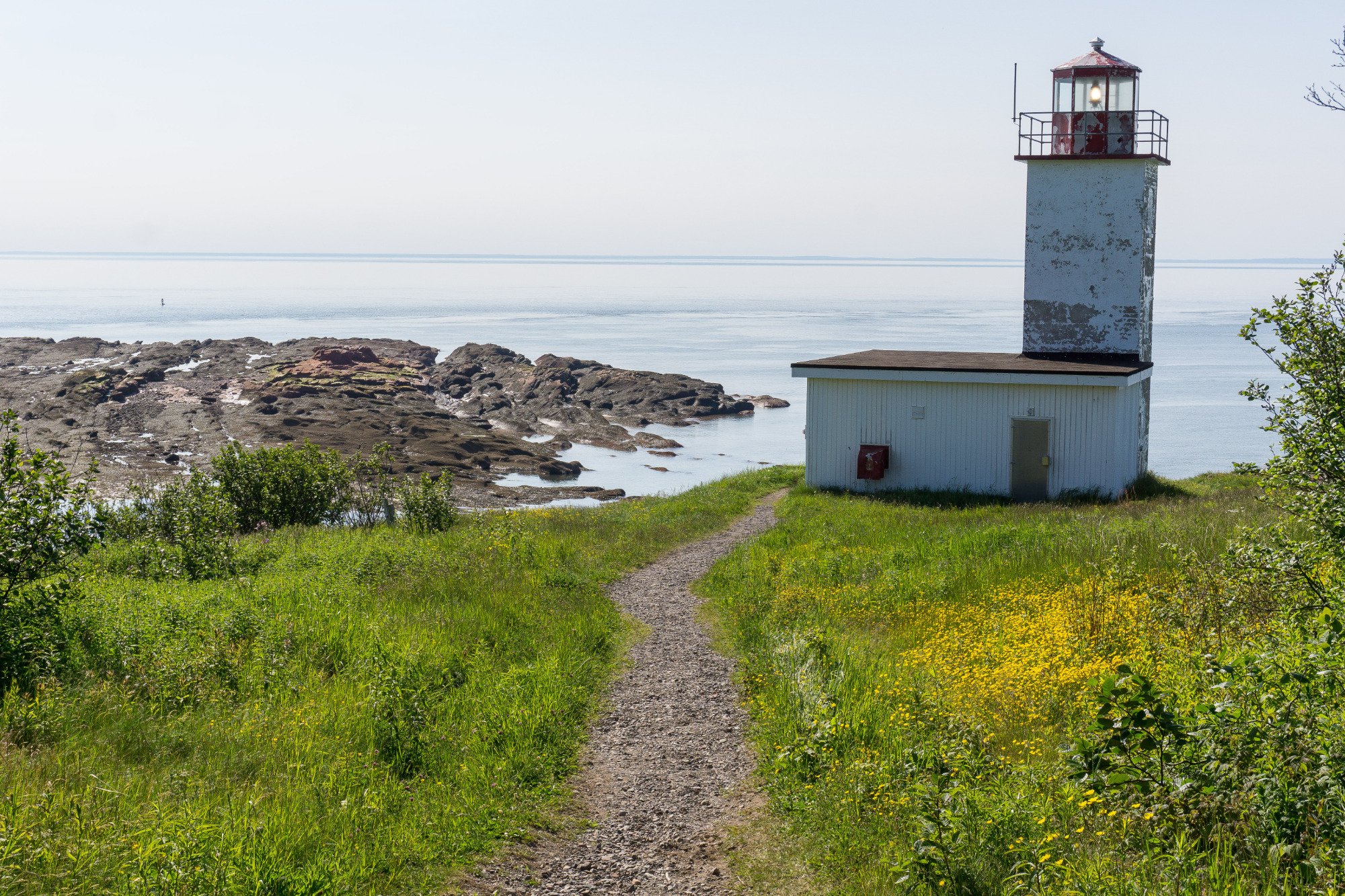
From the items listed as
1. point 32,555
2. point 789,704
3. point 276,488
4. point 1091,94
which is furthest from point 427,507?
point 1091,94

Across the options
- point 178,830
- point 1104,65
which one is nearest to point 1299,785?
point 178,830

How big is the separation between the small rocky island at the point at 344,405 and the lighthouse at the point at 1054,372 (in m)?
14.9

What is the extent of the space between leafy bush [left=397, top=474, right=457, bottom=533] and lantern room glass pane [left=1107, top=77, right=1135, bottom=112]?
1681cm

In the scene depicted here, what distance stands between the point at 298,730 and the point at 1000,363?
59.1 feet

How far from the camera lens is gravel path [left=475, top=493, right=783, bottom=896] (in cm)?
594

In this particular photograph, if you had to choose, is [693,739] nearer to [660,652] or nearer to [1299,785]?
[660,652]

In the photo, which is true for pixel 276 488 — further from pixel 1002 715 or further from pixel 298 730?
pixel 1002 715

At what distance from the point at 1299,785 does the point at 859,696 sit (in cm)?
359

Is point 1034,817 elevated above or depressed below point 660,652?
above

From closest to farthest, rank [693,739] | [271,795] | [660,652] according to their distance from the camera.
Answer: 1. [271,795]
2. [693,739]
3. [660,652]

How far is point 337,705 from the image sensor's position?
7.66 meters

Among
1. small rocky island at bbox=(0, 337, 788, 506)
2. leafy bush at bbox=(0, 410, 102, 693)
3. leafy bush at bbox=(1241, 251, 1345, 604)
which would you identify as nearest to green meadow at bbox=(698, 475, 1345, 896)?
leafy bush at bbox=(1241, 251, 1345, 604)

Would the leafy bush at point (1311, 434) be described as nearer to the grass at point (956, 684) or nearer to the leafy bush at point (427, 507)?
the grass at point (956, 684)

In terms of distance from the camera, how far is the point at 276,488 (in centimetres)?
1956
